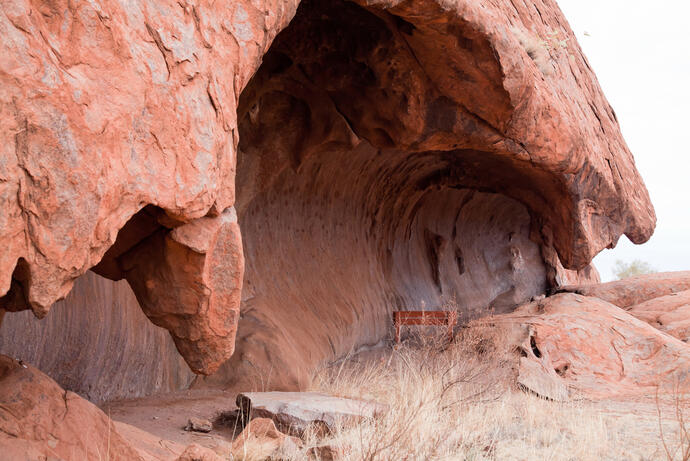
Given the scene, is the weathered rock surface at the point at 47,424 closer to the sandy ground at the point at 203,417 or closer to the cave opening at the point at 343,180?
the sandy ground at the point at 203,417

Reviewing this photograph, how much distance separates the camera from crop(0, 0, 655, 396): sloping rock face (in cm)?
238

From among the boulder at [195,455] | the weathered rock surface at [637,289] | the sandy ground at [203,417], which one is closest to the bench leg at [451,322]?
the sandy ground at [203,417]

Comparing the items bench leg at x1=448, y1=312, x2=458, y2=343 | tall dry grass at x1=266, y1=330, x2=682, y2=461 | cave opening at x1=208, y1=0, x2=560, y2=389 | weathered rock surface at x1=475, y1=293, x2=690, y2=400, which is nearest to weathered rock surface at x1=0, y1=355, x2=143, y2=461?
tall dry grass at x1=266, y1=330, x2=682, y2=461

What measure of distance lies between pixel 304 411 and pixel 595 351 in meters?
4.25

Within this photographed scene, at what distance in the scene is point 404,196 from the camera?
10.5 meters

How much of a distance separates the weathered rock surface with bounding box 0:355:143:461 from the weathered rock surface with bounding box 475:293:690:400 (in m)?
4.36

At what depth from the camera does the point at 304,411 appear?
14.9 ft

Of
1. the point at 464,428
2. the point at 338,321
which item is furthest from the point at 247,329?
the point at 464,428

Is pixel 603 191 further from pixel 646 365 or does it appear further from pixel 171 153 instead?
pixel 171 153

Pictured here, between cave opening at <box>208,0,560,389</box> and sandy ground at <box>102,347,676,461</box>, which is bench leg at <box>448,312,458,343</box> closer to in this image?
cave opening at <box>208,0,560,389</box>

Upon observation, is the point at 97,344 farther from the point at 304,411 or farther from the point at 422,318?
the point at 422,318

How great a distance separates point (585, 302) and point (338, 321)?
11.1ft

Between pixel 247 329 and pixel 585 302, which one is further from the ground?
pixel 585 302

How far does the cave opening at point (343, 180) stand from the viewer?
6.14 meters
